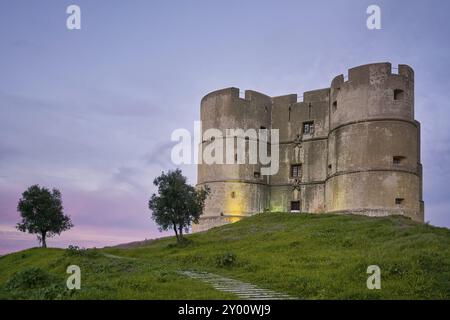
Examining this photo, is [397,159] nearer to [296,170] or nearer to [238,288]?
[296,170]

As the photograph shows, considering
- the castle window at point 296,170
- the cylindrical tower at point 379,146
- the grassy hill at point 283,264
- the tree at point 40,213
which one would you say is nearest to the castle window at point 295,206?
the castle window at point 296,170

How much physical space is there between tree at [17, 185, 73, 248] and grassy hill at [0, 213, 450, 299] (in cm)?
564

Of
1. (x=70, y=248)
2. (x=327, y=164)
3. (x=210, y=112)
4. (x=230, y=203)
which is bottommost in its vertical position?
(x=70, y=248)

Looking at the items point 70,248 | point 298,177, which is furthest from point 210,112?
point 70,248

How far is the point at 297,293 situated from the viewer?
17.2m

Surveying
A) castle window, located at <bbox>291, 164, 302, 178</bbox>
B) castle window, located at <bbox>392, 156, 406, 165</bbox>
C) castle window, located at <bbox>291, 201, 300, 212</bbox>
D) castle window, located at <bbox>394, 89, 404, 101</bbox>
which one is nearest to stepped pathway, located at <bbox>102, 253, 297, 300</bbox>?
castle window, located at <bbox>392, 156, 406, 165</bbox>

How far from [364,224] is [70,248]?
21341 millimetres

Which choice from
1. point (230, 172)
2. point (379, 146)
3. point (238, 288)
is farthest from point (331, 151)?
point (238, 288)

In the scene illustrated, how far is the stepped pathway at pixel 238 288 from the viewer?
53.7 ft

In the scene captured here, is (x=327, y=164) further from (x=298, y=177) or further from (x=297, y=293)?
(x=297, y=293)

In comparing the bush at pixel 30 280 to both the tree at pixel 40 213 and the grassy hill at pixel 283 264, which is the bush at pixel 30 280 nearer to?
the grassy hill at pixel 283 264

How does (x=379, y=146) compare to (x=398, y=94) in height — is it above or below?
below

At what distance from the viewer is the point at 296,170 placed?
5284 cm

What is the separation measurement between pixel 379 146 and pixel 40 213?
32.9 meters
